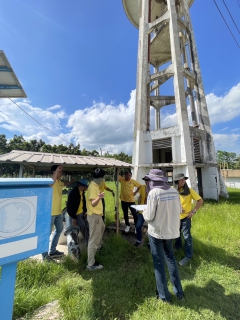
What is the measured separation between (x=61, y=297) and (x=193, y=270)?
7.65 feet

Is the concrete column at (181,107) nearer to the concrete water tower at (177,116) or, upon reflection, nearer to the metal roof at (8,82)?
the concrete water tower at (177,116)

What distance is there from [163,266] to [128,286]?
82cm

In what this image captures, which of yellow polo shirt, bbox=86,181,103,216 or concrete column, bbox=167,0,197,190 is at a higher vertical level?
concrete column, bbox=167,0,197,190

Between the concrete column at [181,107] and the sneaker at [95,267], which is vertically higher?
Result: the concrete column at [181,107]

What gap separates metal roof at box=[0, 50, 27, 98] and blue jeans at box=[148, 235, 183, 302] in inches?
156

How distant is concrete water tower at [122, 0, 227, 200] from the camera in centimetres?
916

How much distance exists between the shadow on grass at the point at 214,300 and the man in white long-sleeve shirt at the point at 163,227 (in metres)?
0.22

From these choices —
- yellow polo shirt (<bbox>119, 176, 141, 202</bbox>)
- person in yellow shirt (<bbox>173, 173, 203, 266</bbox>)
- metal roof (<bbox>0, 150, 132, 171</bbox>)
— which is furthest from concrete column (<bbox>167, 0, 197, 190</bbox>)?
person in yellow shirt (<bbox>173, 173, 203, 266</bbox>)

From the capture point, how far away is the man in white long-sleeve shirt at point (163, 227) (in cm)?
214

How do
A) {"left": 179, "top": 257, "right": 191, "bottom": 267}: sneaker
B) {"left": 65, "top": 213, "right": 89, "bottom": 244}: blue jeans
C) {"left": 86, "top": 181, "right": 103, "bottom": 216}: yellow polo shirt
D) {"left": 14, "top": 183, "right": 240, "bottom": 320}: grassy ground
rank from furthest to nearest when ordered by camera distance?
1. {"left": 65, "top": 213, "right": 89, "bottom": 244}: blue jeans
2. {"left": 179, "top": 257, "right": 191, "bottom": 267}: sneaker
3. {"left": 86, "top": 181, "right": 103, "bottom": 216}: yellow polo shirt
4. {"left": 14, "top": 183, "right": 240, "bottom": 320}: grassy ground

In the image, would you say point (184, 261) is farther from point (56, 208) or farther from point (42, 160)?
point (42, 160)

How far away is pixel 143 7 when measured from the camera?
11.7 meters

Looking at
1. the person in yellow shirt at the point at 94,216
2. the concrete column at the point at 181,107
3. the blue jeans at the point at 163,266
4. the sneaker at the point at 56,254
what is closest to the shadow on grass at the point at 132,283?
the blue jeans at the point at 163,266

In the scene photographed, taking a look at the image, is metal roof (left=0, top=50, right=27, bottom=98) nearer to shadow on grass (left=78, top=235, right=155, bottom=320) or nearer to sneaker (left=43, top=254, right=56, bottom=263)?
sneaker (left=43, top=254, right=56, bottom=263)
